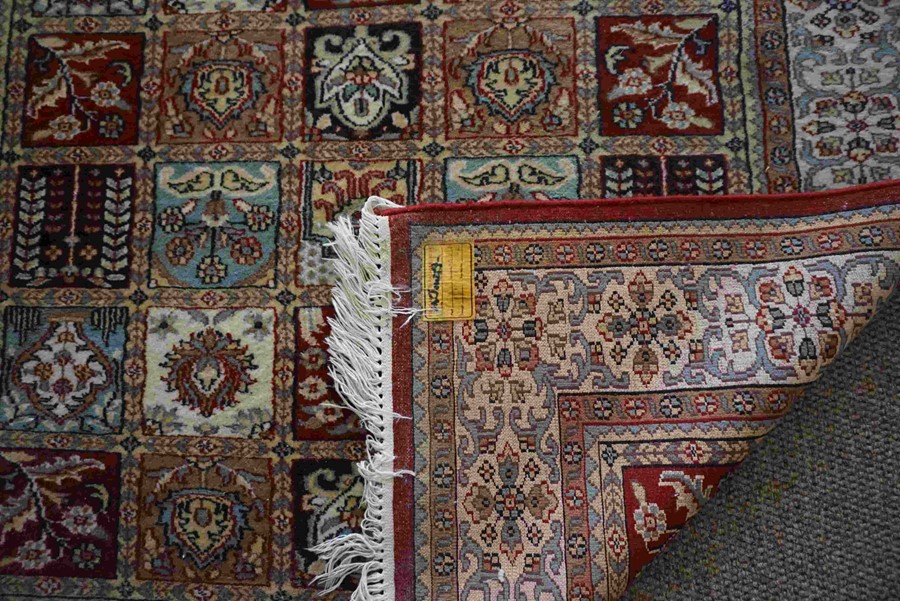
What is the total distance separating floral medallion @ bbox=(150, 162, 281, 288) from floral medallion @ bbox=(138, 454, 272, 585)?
31cm

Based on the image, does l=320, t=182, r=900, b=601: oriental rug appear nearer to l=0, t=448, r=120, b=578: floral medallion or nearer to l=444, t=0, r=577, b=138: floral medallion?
l=444, t=0, r=577, b=138: floral medallion

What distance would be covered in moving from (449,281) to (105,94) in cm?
73

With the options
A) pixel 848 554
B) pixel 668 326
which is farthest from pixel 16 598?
pixel 848 554

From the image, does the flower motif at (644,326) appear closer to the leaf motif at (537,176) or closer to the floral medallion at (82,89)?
the leaf motif at (537,176)

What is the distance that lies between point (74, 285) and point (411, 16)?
0.76 m

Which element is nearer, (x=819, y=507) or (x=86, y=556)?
(x=819, y=507)

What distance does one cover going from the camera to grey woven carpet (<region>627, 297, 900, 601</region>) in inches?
Answer: 39.8

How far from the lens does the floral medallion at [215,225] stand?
1.35 m

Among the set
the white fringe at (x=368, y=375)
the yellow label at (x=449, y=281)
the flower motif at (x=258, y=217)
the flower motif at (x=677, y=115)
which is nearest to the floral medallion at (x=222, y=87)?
the flower motif at (x=258, y=217)

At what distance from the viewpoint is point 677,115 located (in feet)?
4.49

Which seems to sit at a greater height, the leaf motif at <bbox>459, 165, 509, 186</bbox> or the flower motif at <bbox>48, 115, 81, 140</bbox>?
the flower motif at <bbox>48, 115, 81, 140</bbox>

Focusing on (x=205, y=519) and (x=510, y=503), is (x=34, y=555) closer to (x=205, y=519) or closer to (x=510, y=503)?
(x=205, y=519)

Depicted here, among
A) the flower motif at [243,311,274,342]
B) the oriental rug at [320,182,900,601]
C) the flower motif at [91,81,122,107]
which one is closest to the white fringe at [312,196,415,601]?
the oriental rug at [320,182,900,601]

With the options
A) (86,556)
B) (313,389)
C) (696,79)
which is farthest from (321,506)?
(696,79)
